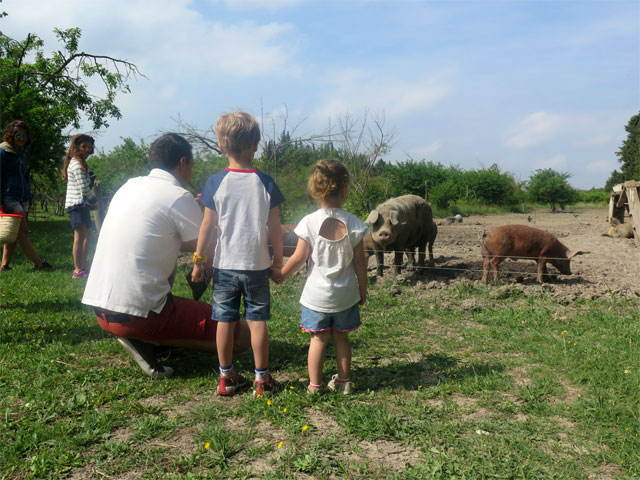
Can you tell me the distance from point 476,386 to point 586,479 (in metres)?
1.13

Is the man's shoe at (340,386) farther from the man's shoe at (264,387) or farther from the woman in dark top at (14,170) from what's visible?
the woman in dark top at (14,170)

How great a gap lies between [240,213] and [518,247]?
4.85 meters

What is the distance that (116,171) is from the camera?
1731 cm

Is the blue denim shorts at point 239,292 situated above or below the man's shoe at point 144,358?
above

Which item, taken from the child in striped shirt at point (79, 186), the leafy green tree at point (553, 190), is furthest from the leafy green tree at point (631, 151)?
the child in striped shirt at point (79, 186)

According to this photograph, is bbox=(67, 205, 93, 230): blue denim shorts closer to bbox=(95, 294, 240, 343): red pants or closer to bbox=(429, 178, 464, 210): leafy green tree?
bbox=(95, 294, 240, 343): red pants

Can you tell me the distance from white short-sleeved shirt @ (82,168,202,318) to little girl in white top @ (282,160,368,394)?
898 mm

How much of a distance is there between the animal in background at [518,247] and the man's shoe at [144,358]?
191 inches

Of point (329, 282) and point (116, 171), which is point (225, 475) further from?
point (116, 171)

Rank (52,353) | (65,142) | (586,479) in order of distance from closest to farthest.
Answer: (586,479), (52,353), (65,142)

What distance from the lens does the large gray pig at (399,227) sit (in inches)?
285

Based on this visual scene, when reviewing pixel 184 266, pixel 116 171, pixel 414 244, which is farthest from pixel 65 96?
pixel 414 244

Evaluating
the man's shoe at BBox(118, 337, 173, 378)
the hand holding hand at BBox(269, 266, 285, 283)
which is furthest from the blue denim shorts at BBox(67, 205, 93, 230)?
the hand holding hand at BBox(269, 266, 285, 283)

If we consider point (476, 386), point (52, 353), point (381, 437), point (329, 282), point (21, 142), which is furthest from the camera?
point (21, 142)
